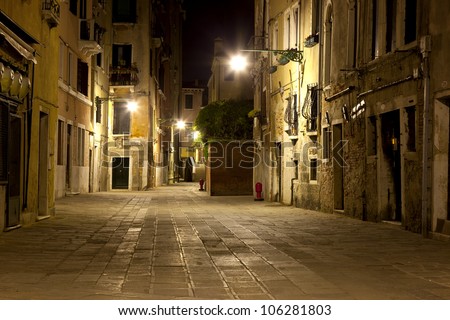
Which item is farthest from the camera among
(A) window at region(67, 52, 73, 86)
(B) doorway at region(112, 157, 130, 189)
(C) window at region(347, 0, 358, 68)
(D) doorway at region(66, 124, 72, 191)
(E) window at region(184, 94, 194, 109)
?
(E) window at region(184, 94, 194, 109)

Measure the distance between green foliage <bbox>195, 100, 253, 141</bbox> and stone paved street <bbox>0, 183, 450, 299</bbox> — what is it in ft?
61.1

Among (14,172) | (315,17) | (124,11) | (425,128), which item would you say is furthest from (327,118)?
(124,11)

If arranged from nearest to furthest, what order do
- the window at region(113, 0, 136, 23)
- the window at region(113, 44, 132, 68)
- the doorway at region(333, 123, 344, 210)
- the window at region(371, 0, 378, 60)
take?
1. the window at region(371, 0, 378, 60)
2. the doorway at region(333, 123, 344, 210)
3. the window at region(113, 44, 132, 68)
4. the window at region(113, 0, 136, 23)

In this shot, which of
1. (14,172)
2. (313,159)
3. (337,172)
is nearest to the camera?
(14,172)

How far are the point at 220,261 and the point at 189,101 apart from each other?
236 ft

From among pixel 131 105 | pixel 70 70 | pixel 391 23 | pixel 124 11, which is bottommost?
pixel 391 23

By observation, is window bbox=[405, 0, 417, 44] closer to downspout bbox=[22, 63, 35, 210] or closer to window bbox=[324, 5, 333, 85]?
window bbox=[324, 5, 333, 85]

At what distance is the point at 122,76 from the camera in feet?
133

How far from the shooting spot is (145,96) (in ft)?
139

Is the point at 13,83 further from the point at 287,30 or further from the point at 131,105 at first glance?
the point at 131,105

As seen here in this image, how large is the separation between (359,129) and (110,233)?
7038 millimetres

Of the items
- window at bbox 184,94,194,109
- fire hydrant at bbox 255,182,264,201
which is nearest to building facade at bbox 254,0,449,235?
fire hydrant at bbox 255,182,264,201

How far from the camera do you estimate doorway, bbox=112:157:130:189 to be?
4072 centimetres

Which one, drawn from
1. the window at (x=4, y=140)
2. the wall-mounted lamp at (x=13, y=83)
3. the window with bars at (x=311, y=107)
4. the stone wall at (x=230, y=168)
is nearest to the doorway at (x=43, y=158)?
the wall-mounted lamp at (x=13, y=83)
